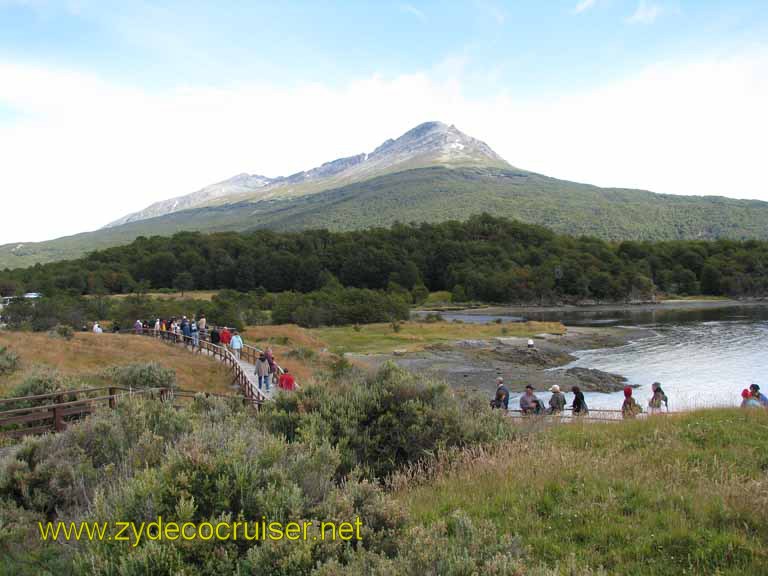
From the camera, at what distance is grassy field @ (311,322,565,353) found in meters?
48.6

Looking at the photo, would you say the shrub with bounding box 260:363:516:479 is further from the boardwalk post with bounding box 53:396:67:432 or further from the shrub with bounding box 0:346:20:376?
the shrub with bounding box 0:346:20:376

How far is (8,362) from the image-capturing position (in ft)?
60.5

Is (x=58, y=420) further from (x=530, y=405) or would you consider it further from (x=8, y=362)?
(x=530, y=405)

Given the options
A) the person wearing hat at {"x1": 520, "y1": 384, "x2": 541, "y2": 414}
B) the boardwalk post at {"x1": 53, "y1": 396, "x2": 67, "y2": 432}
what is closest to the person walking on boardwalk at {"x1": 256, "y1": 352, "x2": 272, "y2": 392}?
the boardwalk post at {"x1": 53, "y1": 396, "x2": 67, "y2": 432}

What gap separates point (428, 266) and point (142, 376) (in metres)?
102

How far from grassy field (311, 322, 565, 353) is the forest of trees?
1521 inches

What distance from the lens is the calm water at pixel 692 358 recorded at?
28.0 metres

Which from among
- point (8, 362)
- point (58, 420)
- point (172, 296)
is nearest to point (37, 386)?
point (58, 420)

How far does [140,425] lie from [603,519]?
594 cm

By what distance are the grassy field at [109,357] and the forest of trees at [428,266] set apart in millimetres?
60302

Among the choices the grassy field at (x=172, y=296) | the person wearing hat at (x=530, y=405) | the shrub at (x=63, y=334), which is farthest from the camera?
the grassy field at (x=172, y=296)

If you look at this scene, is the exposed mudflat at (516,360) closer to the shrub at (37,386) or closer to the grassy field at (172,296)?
the shrub at (37,386)

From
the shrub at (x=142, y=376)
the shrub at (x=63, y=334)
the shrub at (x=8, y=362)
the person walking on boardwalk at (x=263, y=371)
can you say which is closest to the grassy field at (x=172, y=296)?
the shrub at (x=63, y=334)

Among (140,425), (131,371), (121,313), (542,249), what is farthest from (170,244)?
(140,425)
